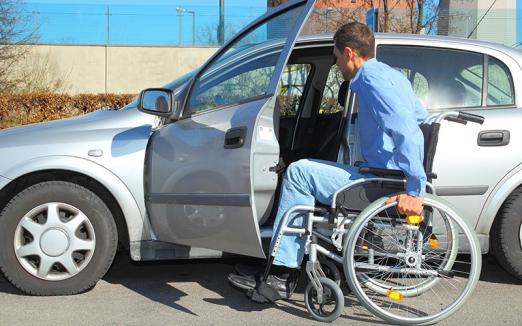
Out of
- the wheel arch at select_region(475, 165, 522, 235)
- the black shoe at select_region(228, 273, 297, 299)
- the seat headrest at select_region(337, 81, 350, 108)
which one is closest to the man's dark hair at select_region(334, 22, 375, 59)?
the seat headrest at select_region(337, 81, 350, 108)

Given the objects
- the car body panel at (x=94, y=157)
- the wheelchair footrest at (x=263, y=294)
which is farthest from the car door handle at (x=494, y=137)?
the car body panel at (x=94, y=157)

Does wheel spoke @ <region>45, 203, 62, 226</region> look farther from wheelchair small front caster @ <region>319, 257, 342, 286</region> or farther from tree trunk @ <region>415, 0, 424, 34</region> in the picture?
tree trunk @ <region>415, 0, 424, 34</region>

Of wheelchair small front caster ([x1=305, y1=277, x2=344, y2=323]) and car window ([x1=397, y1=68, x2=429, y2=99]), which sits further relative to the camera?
car window ([x1=397, y1=68, x2=429, y2=99])

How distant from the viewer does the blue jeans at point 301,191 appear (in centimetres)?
359

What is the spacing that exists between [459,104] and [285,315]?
192 cm

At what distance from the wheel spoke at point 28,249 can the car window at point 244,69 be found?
1295mm

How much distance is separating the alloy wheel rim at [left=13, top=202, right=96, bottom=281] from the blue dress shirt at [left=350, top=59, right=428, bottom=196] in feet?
6.20

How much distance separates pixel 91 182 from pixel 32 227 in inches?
18.4

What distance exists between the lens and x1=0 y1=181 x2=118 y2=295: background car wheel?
12.9 feet

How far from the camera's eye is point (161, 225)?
3.97 meters

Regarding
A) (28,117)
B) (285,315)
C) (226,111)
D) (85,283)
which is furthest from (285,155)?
(28,117)

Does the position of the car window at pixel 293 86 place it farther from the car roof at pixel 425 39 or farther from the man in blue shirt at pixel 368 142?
the man in blue shirt at pixel 368 142

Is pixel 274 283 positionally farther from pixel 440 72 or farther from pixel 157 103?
pixel 440 72

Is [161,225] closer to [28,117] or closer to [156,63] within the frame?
[28,117]
